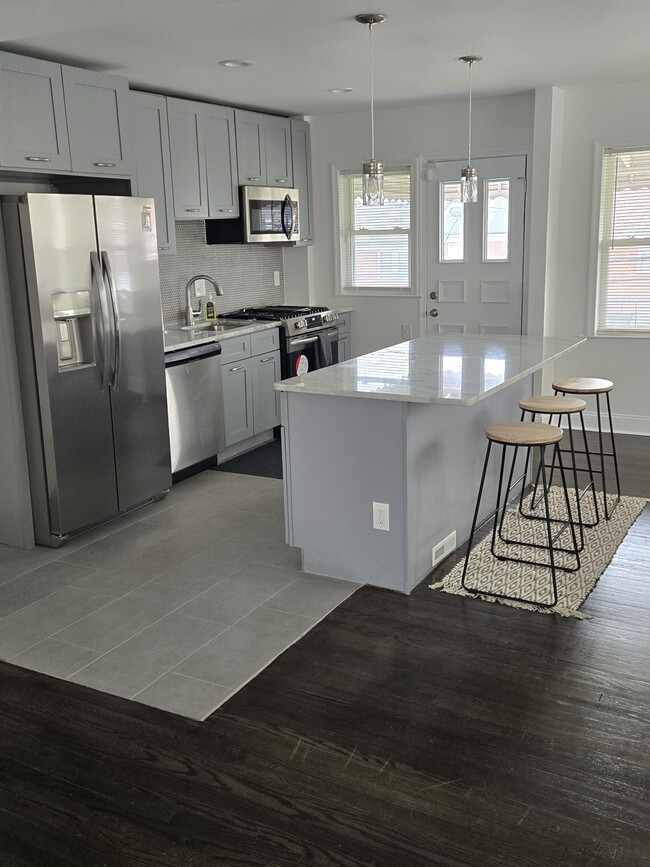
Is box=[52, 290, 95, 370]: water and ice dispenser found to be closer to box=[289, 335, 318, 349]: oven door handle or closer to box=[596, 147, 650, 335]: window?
box=[289, 335, 318, 349]: oven door handle

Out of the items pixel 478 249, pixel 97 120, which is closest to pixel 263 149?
pixel 478 249

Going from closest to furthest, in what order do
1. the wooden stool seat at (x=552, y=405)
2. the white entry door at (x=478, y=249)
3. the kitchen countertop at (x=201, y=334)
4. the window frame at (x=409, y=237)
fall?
the wooden stool seat at (x=552, y=405)
the kitchen countertop at (x=201, y=334)
the white entry door at (x=478, y=249)
the window frame at (x=409, y=237)

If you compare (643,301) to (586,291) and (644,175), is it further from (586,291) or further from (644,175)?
(644,175)

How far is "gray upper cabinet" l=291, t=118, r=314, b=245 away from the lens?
6.70 meters

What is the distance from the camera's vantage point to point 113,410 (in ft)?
14.6

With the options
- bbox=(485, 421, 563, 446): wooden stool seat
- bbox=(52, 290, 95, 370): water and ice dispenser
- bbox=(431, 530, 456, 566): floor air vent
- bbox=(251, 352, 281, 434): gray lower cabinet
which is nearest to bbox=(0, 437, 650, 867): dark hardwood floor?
bbox=(431, 530, 456, 566): floor air vent

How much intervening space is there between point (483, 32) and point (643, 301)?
9.05 ft

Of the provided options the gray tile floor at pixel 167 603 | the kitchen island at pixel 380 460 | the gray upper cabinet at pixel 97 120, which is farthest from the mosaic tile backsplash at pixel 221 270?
the kitchen island at pixel 380 460

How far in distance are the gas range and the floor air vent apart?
266 centimetres

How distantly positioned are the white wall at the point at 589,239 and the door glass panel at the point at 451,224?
2.51ft

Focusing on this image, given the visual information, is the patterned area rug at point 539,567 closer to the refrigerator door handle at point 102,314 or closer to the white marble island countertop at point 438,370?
the white marble island countertop at point 438,370

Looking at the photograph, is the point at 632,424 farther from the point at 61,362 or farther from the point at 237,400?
the point at 61,362

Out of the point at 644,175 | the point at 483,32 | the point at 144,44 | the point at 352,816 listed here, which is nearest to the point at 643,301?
the point at 644,175

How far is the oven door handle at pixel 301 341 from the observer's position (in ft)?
20.6
